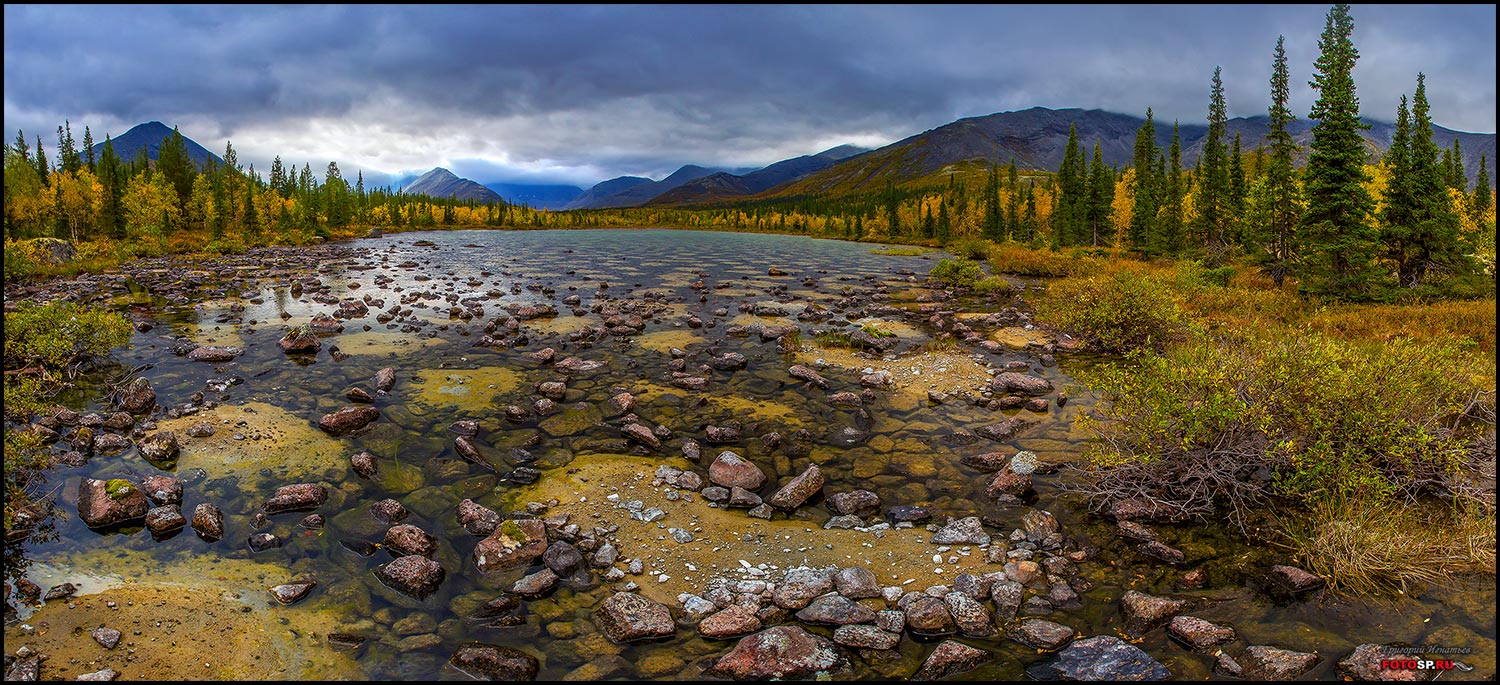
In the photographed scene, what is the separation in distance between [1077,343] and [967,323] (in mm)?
5733

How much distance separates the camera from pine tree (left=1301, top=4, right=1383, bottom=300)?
87.8ft

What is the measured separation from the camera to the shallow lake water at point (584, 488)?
815cm

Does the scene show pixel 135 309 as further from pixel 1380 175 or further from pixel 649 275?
pixel 1380 175

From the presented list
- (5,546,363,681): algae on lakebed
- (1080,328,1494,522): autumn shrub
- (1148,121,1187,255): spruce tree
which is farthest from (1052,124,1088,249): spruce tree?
(5,546,363,681): algae on lakebed

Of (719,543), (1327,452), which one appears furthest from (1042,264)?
(719,543)

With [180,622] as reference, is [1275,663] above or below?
below

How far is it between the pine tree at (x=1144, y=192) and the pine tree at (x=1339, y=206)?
4076cm

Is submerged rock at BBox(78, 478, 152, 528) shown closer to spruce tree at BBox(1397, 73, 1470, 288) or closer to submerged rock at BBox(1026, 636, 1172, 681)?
submerged rock at BBox(1026, 636, 1172, 681)

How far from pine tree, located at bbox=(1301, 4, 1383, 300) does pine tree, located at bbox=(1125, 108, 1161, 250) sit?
4076 centimetres

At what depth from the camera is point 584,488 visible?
40.7 feet

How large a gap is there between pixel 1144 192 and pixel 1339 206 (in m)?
45.5

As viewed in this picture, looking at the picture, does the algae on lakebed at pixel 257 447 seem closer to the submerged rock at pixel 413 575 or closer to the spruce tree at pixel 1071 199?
the submerged rock at pixel 413 575

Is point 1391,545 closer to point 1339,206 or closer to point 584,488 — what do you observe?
point 584,488

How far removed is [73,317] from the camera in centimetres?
1942
